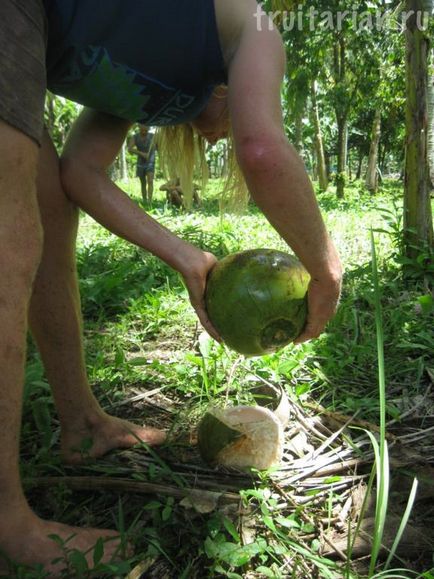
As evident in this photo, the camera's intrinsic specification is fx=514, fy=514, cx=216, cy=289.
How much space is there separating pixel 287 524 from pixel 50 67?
4.29 ft

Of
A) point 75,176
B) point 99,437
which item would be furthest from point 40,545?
point 75,176

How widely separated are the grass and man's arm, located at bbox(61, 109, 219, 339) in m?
0.50

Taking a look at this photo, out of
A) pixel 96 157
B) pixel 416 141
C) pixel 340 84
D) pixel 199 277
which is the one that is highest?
pixel 340 84

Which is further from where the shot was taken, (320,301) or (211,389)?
(211,389)

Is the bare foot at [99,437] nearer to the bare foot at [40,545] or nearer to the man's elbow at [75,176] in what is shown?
the bare foot at [40,545]

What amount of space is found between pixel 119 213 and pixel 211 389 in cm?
84

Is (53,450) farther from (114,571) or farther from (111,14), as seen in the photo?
(111,14)

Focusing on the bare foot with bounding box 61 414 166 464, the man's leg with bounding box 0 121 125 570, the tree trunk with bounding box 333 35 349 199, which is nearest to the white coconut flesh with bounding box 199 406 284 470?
the bare foot with bounding box 61 414 166 464

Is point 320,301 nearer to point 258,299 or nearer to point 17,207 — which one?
point 258,299

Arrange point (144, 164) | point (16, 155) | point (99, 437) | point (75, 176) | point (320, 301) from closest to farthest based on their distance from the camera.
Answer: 1. point (16, 155)
2. point (320, 301)
3. point (75, 176)
4. point (99, 437)
5. point (144, 164)

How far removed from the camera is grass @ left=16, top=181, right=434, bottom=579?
122 cm

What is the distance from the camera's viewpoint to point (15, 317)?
110 cm

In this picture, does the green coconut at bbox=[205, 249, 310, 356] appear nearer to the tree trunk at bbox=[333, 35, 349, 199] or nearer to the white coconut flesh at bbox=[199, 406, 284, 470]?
the white coconut flesh at bbox=[199, 406, 284, 470]

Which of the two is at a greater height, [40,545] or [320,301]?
[320,301]
